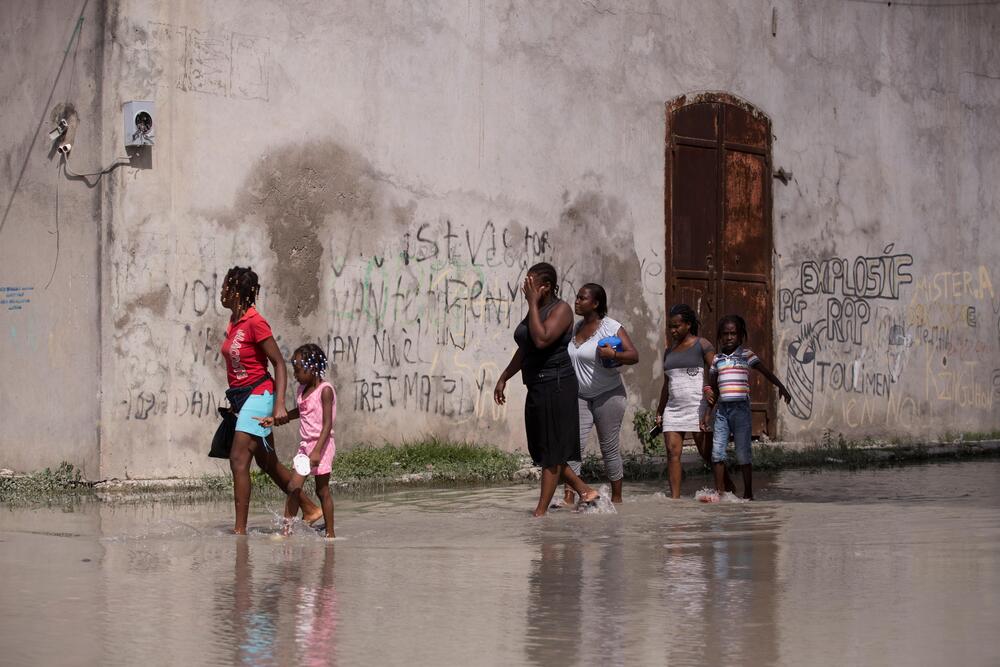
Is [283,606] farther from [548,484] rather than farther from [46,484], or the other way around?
[46,484]

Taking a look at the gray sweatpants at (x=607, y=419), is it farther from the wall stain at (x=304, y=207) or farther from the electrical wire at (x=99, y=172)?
the electrical wire at (x=99, y=172)

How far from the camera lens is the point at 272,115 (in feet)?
41.8

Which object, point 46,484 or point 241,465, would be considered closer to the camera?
point 241,465

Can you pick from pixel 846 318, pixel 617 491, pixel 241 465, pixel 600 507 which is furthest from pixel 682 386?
pixel 846 318

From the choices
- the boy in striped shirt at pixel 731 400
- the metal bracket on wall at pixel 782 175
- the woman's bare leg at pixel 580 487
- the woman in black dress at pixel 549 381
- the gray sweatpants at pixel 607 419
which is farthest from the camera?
the metal bracket on wall at pixel 782 175

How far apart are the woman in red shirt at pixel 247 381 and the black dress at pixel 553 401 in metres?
1.65

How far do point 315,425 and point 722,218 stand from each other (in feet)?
26.7

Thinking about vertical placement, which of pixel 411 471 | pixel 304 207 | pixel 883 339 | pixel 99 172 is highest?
pixel 99 172

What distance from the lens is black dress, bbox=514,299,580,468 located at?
9828 millimetres

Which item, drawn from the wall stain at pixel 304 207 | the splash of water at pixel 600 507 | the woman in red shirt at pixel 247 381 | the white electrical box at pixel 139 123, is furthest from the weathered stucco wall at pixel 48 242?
the splash of water at pixel 600 507

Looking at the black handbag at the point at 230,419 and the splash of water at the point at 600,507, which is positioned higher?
the black handbag at the point at 230,419

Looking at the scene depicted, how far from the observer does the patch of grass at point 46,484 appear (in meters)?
11.5

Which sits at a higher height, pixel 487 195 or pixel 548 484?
pixel 487 195

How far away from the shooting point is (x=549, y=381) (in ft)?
32.3
